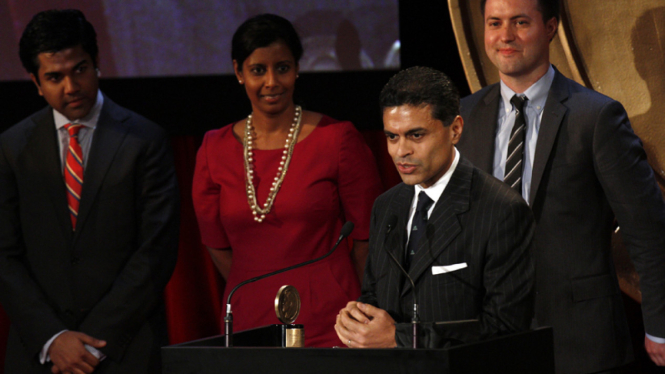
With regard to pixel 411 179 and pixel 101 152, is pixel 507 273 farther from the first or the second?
pixel 101 152

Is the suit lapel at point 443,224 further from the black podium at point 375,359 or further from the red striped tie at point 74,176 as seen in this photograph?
the red striped tie at point 74,176

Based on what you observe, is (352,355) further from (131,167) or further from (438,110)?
(131,167)

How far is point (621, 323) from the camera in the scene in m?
2.18

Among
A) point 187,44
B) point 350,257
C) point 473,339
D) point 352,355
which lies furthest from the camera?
point 187,44

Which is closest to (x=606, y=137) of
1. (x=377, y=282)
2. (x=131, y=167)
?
(x=377, y=282)

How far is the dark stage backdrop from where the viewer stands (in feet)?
12.0

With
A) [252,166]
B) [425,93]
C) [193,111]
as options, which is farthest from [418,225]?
[193,111]

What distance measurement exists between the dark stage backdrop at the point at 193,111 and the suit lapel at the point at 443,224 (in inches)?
70.4

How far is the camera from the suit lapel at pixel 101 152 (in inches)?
106

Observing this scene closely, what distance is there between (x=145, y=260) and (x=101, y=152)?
39 cm

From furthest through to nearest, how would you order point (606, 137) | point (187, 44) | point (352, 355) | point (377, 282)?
point (187, 44), point (606, 137), point (377, 282), point (352, 355)

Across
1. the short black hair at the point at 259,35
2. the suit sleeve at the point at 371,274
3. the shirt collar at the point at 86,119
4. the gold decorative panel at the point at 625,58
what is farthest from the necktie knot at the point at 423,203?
the shirt collar at the point at 86,119

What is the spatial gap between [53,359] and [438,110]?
1525mm

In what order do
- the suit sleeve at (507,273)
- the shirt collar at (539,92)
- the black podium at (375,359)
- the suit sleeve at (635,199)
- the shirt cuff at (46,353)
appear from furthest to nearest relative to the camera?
the shirt cuff at (46,353) < the shirt collar at (539,92) < the suit sleeve at (635,199) < the suit sleeve at (507,273) < the black podium at (375,359)
